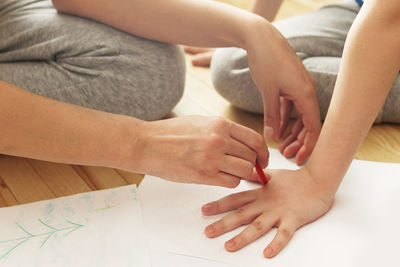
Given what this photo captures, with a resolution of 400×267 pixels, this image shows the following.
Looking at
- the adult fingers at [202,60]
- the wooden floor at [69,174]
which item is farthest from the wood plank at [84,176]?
the adult fingers at [202,60]

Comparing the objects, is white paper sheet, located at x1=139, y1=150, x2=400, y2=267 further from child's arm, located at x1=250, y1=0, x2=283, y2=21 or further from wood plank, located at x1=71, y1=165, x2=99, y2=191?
child's arm, located at x1=250, y1=0, x2=283, y2=21

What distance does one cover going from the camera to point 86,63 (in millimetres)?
1000

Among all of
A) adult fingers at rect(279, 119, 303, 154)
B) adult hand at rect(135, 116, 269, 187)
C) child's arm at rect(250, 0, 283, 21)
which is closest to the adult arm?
adult hand at rect(135, 116, 269, 187)

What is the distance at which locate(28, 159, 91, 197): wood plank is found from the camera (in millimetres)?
887

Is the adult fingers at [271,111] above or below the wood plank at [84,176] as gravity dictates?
above

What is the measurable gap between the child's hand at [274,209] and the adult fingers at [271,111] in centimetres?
13

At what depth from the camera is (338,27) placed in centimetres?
114

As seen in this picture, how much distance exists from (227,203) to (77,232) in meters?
0.25

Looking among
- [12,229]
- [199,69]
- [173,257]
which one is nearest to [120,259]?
[173,257]

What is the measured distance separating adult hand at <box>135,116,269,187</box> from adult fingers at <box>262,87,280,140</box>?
0.57 ft

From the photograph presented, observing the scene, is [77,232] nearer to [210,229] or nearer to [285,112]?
[210,229]

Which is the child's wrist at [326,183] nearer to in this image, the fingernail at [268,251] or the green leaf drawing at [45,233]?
the fingernail at [268,251]

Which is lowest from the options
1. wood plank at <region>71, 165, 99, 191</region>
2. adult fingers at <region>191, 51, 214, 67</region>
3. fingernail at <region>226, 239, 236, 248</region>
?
wood plank at <region>71, 165, 99, 191</region>

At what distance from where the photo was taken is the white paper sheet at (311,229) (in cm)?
70
